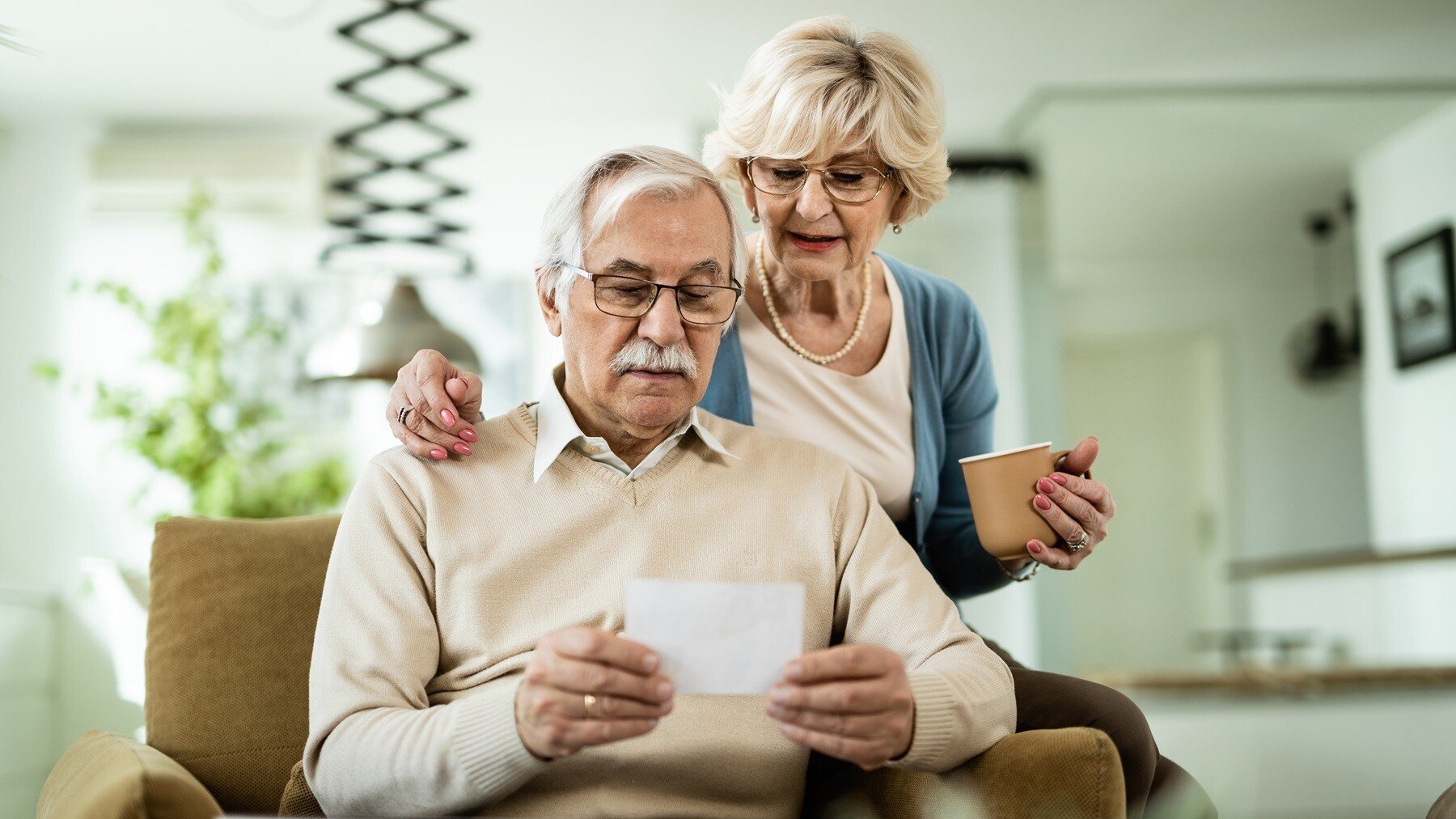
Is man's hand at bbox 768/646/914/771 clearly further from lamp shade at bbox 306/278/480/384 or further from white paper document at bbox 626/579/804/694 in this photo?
lamp shade at bbox 306/278/480/384

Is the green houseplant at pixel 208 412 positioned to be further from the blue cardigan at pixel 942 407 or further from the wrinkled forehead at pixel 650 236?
the wrinkled forehead at pixel 650 236

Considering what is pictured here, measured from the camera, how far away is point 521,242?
5.21 m

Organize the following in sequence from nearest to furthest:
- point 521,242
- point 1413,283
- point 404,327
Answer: point 404,327
point 1413,283
point 521,242

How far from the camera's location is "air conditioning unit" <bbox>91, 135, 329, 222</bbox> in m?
4.96

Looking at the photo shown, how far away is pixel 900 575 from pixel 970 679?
195 mm

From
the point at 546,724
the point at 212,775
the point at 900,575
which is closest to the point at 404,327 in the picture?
the point at 212,775

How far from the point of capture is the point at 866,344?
1.77m

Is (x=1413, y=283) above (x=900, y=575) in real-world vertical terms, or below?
above

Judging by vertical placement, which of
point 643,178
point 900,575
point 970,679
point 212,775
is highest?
point 643,178

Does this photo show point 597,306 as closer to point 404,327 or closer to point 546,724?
point 546,724

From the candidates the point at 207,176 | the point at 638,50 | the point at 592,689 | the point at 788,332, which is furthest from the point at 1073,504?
the point at 207,176

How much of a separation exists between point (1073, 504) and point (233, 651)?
1.14 m

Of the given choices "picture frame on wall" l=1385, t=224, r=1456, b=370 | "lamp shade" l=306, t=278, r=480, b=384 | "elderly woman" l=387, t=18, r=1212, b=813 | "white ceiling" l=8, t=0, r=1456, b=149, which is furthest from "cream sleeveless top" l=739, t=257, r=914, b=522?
"picture frame on wall" l=1385, t=224, r=1456, b=370

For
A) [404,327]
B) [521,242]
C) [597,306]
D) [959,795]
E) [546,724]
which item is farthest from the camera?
[521,242]
